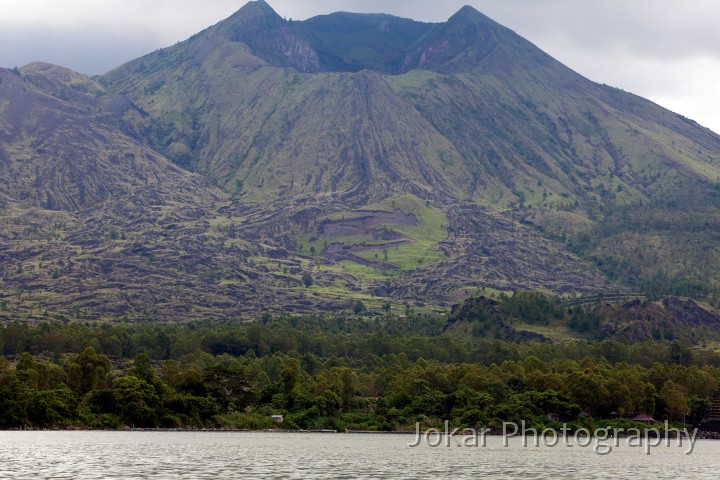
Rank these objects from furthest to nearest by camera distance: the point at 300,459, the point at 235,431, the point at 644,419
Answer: the point at 644,419 → the point at 235,431 → the point at 300,459

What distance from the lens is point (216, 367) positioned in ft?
582

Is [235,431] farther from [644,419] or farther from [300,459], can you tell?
[644,419]

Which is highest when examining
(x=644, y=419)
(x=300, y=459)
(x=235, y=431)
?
(x=300, y=459)

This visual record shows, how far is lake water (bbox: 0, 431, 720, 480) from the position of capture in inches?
3688

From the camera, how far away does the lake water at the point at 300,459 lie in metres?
93.7

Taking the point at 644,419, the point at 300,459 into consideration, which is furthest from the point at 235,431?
the point at 644,419

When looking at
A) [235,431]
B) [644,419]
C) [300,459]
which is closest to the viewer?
[300,459]

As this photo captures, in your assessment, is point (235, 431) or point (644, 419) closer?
point (235, 431)

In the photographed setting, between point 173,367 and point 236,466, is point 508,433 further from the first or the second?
point 236,466

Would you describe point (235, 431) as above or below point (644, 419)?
below

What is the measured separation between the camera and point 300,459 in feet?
365

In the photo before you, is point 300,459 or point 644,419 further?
point 644,419

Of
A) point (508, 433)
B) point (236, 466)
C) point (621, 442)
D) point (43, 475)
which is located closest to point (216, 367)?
point (508, 433)

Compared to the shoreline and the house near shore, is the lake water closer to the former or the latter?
the shoreline
